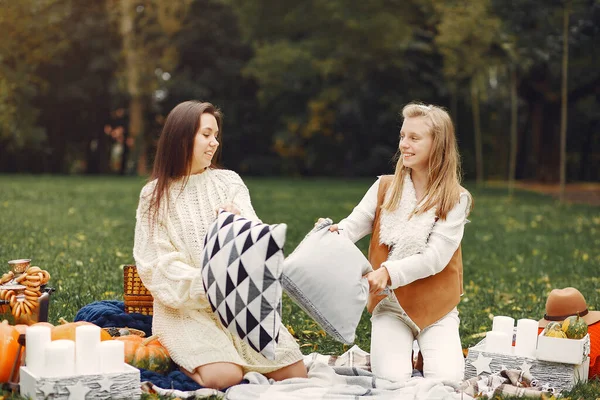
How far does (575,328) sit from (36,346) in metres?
2.60

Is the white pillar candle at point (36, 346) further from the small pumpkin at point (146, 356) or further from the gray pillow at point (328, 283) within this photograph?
the gray pillow at point (328, 283)

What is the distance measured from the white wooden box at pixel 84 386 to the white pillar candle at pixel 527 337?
6.65 feet

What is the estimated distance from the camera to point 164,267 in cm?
400

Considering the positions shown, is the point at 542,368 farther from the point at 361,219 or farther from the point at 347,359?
the point at 361,219

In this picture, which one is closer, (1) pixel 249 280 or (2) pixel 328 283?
(1) pixel 249 280

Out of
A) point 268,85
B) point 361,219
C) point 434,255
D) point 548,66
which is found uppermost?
point 548,66

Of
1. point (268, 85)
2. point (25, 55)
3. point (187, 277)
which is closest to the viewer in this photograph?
point (187, 277)

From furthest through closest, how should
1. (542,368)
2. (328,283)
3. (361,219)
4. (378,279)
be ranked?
(361,219) → (542,368) → (378,279) → (328,283)

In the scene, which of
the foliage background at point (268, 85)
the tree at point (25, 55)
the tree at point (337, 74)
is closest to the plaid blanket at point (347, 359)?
the foliage background at point (268, 85)

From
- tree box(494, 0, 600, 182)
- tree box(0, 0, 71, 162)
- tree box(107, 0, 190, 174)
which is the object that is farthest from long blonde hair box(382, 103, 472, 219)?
tree box(107, 0, 190, 174)

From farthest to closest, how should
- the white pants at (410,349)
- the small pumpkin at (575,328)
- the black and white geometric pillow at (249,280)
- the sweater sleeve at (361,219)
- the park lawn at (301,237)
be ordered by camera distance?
the park lawn at (301,237) → the sweater sleeve at (361,219) → the white pants at (410,349) → the small pumpkin at (575,328) → the black and white geometric pillow at (249,280)

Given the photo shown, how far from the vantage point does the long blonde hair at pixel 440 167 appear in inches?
170

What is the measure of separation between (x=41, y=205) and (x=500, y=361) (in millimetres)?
10177

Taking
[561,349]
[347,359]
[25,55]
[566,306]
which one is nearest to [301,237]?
[347,359]
